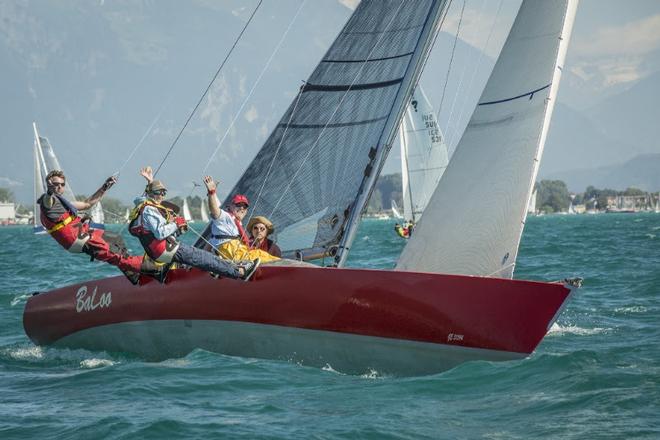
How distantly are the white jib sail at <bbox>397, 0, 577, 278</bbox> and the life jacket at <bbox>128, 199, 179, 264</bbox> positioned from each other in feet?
6.17

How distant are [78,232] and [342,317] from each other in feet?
8.35

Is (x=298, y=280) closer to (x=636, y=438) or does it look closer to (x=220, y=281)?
(x=220, y=281)

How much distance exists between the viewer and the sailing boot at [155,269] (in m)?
8.47

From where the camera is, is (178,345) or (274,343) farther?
(178,345)

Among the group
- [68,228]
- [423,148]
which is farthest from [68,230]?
→ [423,148]

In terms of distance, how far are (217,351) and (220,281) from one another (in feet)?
2.12

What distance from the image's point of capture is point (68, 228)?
838cm

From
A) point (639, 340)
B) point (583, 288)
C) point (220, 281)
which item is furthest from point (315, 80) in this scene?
point (583, 288)

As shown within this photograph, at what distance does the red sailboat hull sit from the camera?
705 centimetres

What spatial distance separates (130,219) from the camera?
7.88 m

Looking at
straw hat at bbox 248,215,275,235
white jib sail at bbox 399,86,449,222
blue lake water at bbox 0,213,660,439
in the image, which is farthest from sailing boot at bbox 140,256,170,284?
white jib sail at bbox 399,86,449,222

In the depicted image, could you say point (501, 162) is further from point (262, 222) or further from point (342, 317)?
point (262, 222)

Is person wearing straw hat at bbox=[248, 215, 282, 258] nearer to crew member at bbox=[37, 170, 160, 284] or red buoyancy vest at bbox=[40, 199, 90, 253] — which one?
crew member at bbox=[37, 170, 160, 284]

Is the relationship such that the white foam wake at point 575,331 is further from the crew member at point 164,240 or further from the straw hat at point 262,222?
the crew member at point 164,240
